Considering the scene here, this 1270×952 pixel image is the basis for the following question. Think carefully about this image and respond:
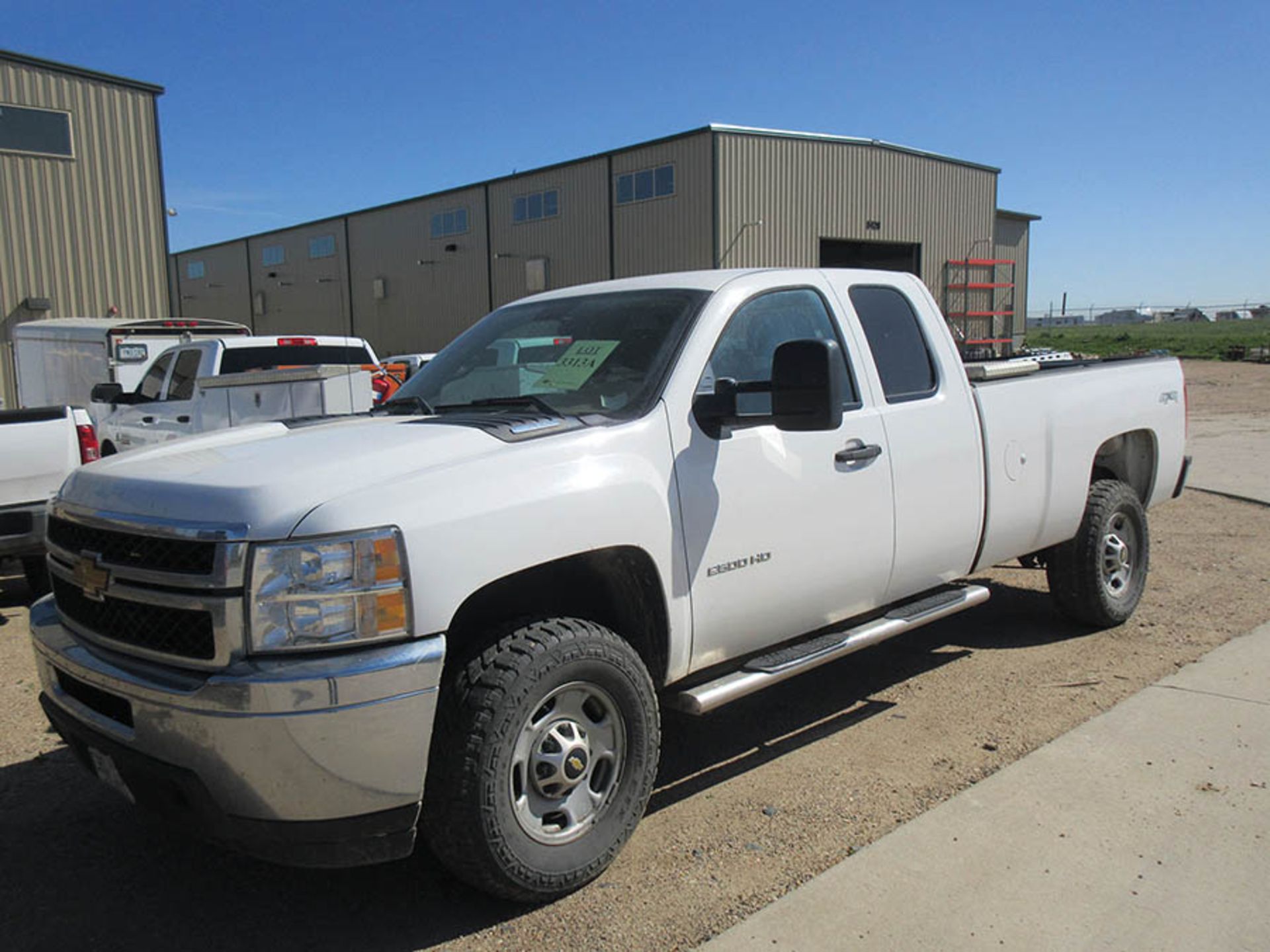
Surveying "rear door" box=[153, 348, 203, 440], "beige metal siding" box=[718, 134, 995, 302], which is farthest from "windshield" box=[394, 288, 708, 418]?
"beige metal siding" box=[718, 134, 995, 302]

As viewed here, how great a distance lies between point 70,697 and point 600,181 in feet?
95.2

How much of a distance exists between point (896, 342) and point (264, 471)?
9.56 feet

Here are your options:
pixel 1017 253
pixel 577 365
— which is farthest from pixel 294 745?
pixel 1017 253

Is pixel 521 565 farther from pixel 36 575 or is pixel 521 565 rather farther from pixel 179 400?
pixel 179 400

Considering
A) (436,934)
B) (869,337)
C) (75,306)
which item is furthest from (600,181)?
(436,934)

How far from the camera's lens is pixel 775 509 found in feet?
12.1

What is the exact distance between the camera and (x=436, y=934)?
9.70 ft

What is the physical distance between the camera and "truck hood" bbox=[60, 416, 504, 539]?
264 centimetres

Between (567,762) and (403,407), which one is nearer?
(567,762)

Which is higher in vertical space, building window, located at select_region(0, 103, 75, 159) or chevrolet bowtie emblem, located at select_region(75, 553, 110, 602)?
building window, located at select_region(0, 103, 75, 159)

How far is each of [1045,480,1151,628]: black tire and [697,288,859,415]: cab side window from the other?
2.24 metres

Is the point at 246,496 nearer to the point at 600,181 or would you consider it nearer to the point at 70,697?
the point at 70,697

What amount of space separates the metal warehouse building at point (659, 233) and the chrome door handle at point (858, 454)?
22625mm

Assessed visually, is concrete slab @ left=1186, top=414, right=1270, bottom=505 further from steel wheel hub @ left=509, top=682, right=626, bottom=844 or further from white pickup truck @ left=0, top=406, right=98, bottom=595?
white pickup truck @ left=0, top=406, right=98, bottom=595
